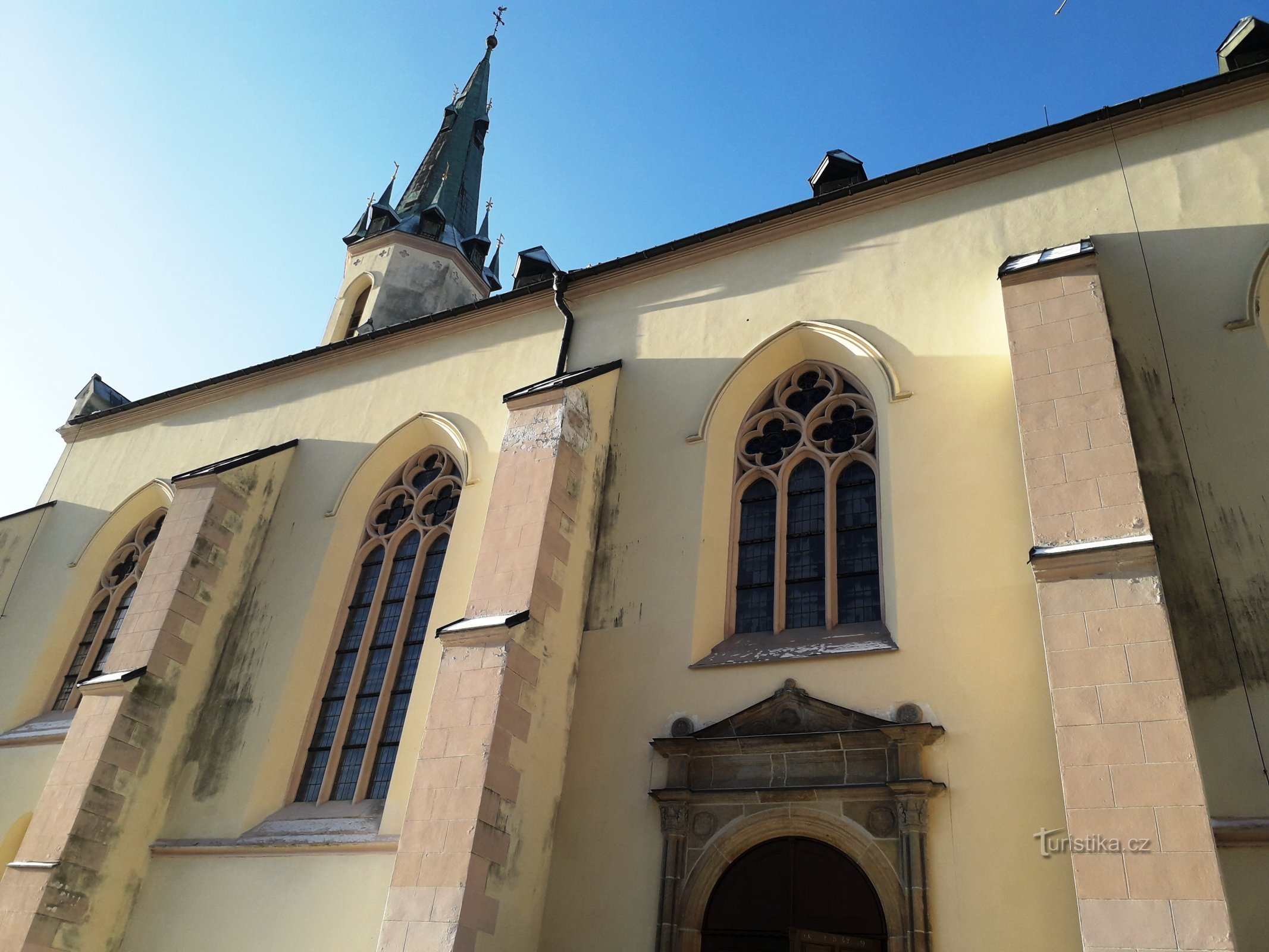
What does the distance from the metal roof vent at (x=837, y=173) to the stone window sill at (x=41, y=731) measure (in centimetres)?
1135

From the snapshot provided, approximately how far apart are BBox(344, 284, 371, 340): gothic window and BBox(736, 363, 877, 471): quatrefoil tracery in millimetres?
11495

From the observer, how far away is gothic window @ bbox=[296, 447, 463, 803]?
1044cm

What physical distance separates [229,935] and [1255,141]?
12.2m

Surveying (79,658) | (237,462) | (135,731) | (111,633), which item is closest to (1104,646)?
(135,731)

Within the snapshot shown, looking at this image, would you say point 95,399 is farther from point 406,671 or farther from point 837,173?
point 837,173

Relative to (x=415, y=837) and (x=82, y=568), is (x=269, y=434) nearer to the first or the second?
(x=82, y=568)

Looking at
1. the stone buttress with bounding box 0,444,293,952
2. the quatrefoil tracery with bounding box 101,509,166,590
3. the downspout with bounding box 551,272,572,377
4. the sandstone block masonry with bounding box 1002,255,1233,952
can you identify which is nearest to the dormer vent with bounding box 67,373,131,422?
the quatrefoil tracery with bounding box 101,509,166,590

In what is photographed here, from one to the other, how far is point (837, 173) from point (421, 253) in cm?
1083

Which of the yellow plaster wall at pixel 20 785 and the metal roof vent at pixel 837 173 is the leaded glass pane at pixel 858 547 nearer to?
the metal roof vent at pixel 837 173

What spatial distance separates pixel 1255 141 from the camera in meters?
8.90

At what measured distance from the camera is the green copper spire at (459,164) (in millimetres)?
21484

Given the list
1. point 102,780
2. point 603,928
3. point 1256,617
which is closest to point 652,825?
point 603,928

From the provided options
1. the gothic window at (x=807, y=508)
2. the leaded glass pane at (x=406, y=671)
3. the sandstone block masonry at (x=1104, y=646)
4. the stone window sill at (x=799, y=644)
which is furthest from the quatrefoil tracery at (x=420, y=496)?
the sandstone block masonry at (x=1104, y=646)

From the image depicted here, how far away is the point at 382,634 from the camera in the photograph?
447 inches
